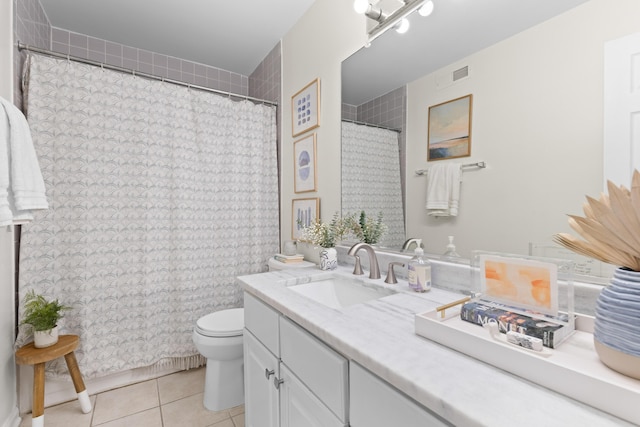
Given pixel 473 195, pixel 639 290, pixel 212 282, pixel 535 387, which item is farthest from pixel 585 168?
pixel 212 282

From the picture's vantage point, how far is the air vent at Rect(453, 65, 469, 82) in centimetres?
112

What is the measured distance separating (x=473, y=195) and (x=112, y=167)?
209 cm

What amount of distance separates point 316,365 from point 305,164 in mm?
1486

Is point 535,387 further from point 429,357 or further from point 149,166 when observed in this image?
point 149,166

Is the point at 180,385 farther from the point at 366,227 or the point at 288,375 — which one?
the point at 366,227

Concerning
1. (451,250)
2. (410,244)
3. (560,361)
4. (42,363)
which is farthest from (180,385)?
(560,361)

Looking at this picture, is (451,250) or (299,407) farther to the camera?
(451,250)

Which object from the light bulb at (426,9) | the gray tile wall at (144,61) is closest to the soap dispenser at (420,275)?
the light bulb at (426,9)

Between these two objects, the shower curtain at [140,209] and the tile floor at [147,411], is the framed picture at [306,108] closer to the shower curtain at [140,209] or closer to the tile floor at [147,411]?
the shower curtain at [140,209]

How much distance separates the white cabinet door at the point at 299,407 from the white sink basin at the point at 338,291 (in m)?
0.38

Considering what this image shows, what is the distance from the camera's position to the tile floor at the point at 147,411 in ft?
5.61

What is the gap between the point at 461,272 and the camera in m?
1.14

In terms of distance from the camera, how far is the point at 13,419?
1625mm

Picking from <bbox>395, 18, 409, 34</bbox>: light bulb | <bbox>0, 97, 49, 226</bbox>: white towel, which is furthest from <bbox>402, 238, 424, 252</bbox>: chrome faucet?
<bbox>0, 97, 49, 226</bbox>: white towel
